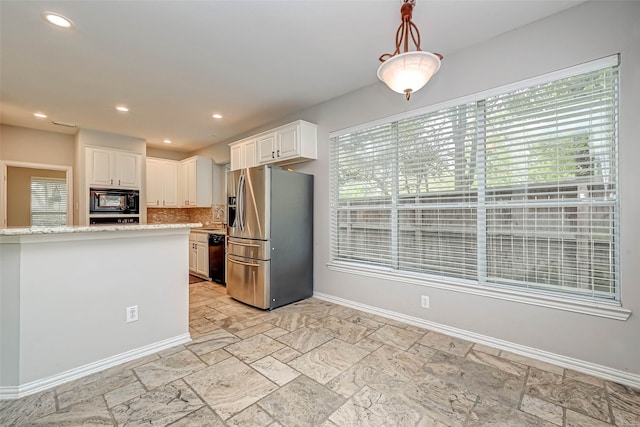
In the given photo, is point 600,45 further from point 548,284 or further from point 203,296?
point 203,296


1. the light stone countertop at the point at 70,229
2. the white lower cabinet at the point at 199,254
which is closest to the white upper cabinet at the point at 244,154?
the white lower cabinet at the point at 199,254

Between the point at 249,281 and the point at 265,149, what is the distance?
1.92m

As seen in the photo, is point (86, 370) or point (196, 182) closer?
point (86, 370)

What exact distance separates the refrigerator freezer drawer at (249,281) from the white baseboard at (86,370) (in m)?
0.97

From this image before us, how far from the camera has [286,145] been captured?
3842mm

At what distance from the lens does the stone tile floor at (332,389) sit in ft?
5.29

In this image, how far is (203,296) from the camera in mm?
4082

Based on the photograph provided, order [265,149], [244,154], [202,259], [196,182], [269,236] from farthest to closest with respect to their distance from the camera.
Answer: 1. [196,182]
2. [202,259]
3. [244,154]
4. [265,149]
5. [269,236]

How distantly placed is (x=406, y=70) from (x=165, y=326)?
2.77 m

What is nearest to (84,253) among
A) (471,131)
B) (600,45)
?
(471,131)

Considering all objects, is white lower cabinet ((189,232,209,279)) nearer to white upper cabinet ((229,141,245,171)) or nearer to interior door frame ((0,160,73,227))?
white upper cabinet ((229,141,245,171))

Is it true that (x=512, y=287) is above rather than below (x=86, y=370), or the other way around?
above

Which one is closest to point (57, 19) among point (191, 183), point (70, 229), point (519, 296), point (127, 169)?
point (70, 229)

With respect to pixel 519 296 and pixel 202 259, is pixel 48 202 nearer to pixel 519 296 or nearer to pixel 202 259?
pixel 202 259
